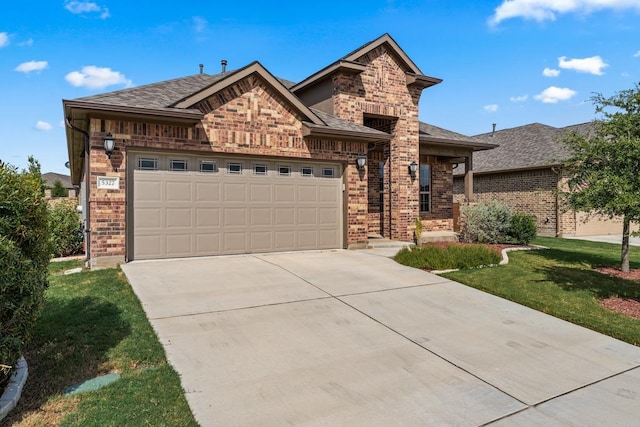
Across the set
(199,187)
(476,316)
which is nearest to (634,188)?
(476,316)

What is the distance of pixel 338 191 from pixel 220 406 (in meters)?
8.42

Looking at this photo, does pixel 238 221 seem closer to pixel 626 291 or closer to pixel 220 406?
pixel 220 406

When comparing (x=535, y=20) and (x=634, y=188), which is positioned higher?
(x=535, y=20)

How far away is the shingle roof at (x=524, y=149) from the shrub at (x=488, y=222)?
730 cm

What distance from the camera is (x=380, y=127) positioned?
1433cm

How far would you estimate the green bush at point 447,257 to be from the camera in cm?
877

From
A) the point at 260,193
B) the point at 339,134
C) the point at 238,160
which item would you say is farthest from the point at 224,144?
the point at 339,134

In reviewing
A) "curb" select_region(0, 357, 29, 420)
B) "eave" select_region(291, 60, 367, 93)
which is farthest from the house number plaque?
"eave" select_region(291, 60, 367, 93)

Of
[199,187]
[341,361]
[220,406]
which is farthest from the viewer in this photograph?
[199,187]

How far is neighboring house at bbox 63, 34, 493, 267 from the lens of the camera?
852 centimetres

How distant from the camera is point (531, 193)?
19.8 m

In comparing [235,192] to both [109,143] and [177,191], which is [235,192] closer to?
[177,191]

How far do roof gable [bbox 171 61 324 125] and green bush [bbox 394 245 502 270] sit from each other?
436 cm

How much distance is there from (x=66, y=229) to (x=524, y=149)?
22.2 metres
